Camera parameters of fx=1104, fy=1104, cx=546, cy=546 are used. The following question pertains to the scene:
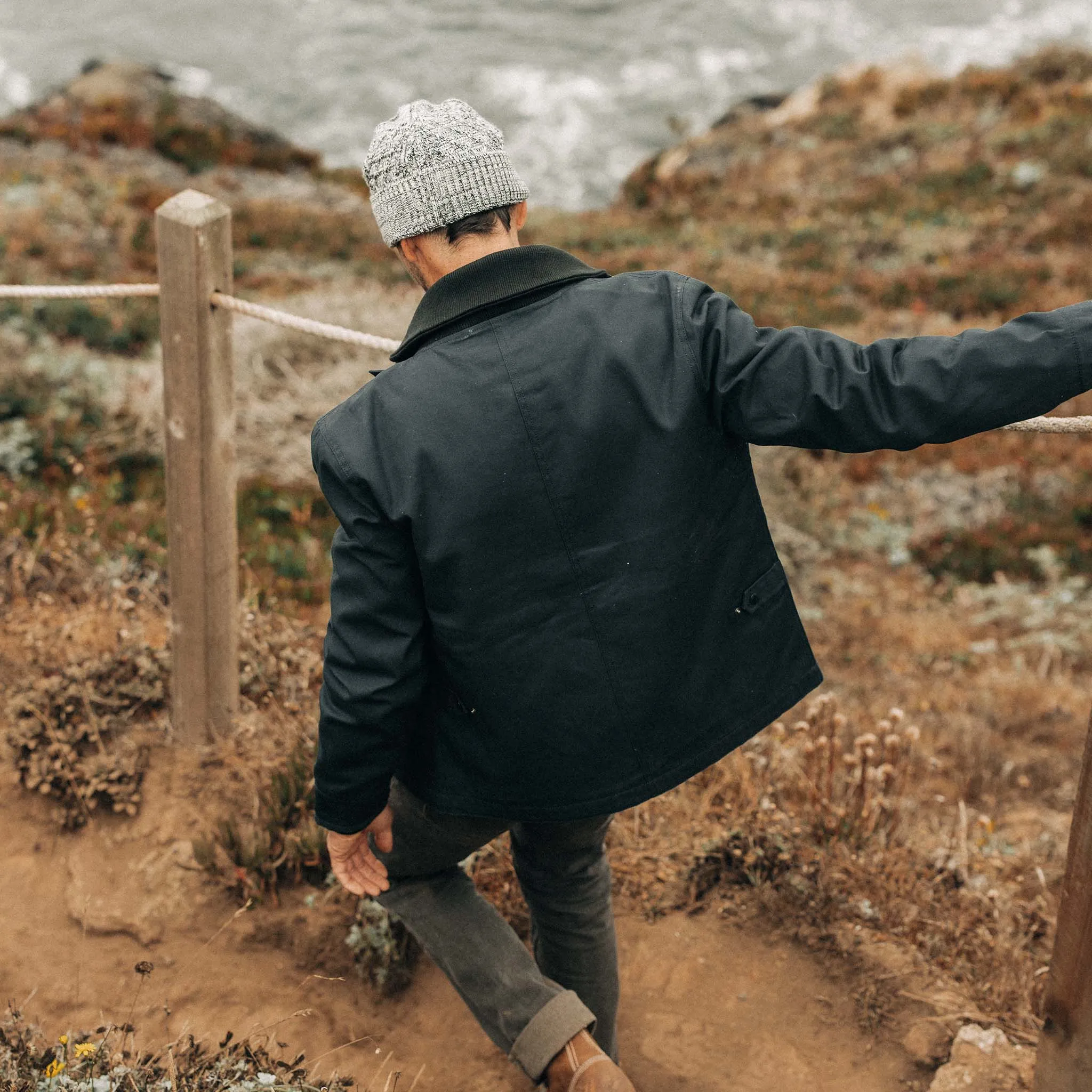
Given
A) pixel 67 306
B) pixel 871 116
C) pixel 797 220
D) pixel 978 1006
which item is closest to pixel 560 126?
pixel 871 116

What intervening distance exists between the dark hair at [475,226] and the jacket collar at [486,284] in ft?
0.19

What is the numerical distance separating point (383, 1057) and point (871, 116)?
24434 mm

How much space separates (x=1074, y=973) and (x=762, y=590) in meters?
0.88

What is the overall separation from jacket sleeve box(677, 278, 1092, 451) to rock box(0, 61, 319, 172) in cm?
2144

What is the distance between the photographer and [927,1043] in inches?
106

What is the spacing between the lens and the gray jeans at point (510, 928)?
2.19 m

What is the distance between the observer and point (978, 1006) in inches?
108

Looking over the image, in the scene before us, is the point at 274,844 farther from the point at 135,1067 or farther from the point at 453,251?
the point at 453,251

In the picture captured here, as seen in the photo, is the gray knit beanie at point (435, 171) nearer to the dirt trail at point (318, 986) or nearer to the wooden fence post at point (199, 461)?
the wooden fence post at point (199, 461)

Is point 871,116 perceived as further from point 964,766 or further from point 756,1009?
point 756,1009

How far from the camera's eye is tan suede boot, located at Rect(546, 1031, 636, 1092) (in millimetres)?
2072

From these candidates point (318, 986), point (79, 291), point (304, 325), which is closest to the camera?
point (304, 325)

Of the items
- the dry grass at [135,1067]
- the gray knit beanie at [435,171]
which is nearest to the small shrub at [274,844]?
the dry grass at [135,1067]

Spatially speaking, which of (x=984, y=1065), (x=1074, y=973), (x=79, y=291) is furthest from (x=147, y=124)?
(x=1074, y=973)
